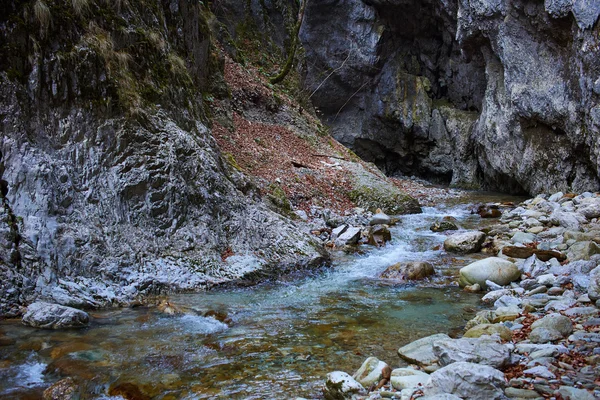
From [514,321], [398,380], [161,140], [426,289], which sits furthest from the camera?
[161,140]

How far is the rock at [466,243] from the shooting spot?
28.8ft

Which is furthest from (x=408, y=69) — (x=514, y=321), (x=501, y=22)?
(x=514, y=321)

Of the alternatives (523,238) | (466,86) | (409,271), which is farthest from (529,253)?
(466,86)

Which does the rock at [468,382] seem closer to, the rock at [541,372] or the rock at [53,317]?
the rock at [541,372]

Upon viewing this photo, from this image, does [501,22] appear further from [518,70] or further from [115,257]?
[115,257]

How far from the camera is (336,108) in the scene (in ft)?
101

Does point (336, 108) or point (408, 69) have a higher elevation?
point (408, 69)

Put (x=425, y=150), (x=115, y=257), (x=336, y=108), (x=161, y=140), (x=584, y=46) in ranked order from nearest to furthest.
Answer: (x=115, y=257), (x=161, y=140), (x=584, y=46), (x=425, y=150), (x=336, y=108)

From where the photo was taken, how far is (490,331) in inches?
167

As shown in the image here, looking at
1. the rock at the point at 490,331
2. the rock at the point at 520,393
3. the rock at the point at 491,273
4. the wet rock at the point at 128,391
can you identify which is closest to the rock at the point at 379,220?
the rock at the point at 491,273

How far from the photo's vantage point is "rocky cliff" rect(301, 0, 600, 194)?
1411 centimetres

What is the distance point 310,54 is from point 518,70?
16750 mm

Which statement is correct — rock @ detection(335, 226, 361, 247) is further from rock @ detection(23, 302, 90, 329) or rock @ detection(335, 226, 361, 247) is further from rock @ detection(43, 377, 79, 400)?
rock @ detection(43, 377, 79, 400)

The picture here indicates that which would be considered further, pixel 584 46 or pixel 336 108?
pixel 336 108
